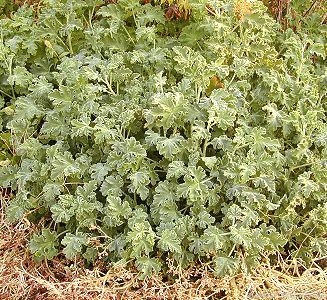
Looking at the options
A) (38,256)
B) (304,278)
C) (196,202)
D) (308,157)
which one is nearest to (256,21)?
(308,157)

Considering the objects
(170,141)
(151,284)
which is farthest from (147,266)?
(170,141)

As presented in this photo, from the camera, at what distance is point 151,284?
342 cm

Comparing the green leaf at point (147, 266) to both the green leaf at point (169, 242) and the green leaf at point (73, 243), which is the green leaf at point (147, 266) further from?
the green leaf at point (73, 243)

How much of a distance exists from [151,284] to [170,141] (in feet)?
2.44

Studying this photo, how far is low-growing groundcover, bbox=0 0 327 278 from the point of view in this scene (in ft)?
11.3

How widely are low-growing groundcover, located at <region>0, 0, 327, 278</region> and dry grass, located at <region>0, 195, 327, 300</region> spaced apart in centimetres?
9

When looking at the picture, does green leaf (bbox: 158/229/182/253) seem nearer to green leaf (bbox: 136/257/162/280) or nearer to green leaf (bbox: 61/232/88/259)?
green leaf (bbox: 136/257/162/280)

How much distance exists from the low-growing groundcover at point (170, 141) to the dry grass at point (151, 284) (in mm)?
85

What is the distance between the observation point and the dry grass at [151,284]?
3.39 meters

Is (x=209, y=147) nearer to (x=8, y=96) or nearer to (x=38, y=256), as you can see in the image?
(x=38, y=256)

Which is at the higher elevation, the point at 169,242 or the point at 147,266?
the point at 169,242

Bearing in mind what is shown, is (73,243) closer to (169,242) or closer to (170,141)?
(169,242)

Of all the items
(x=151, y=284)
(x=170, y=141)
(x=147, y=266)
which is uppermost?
(x=170, y=141)

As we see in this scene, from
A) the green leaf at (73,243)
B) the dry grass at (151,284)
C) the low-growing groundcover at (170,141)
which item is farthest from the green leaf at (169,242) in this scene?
the green leaf at (73,243)
